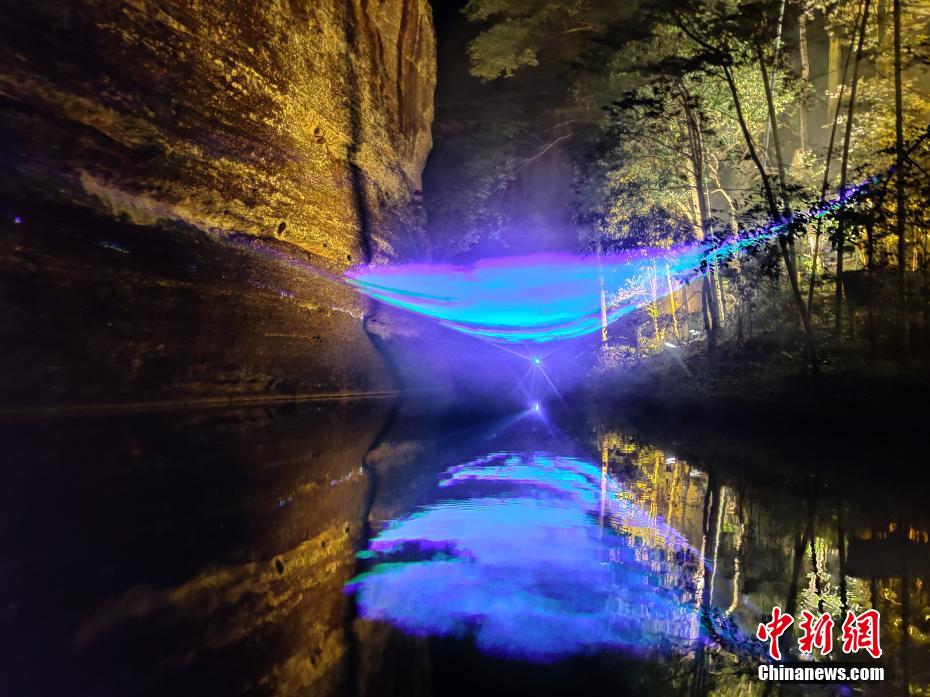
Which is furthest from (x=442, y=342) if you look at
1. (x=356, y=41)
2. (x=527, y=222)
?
(x=356, y=41)

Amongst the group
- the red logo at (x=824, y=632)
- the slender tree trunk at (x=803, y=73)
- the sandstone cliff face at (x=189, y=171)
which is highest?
the slender tree trunk at (x=803, y=73)

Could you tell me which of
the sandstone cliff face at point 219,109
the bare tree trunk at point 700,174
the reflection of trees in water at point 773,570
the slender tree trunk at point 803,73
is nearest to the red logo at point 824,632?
the reflection of trees in water at point 773,570

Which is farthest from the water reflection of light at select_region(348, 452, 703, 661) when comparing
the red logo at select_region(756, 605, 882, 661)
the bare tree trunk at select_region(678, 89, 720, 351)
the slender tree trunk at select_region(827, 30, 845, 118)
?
the slender tree trunk at select_region(827, 30, 845, 118)

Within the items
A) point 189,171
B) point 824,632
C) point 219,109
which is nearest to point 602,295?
point 219,109

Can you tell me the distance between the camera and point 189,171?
6113 millimetres

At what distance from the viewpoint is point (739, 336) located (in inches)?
347

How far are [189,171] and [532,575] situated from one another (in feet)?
20.4

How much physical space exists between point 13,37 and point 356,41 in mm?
6917

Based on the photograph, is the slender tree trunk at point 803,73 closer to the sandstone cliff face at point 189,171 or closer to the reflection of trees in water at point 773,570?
the sandstone cliff face at point 189,171

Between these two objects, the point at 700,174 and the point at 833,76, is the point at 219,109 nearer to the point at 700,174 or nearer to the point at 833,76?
the point at 700,174

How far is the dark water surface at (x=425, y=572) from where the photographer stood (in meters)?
1.20

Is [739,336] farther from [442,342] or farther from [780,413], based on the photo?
[442,342]

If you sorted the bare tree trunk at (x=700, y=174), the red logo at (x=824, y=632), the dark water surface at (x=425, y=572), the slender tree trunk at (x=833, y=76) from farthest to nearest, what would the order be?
1. the slender tree trunk at (x=833, y=76)
2. the bare tree trunk at (x=700, y=174)
3. the red logo at (x=824, y=632)
4. the dark water surface at (x=425, y=572)

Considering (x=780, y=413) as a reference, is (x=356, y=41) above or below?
above
